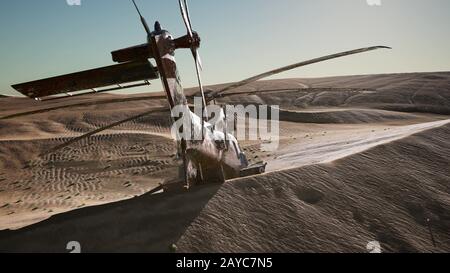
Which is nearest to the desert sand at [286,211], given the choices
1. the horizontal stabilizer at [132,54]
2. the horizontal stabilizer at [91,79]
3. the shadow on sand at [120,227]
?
the shadow on sand at [120,227]

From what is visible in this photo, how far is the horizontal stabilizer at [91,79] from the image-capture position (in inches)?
244

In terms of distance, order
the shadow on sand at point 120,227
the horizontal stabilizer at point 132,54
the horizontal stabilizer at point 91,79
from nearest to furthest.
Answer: the horizontal stabilizer at point 91,79 → the horizontal stabilizer at point 132,54 → the shadow on sand at point 120,227

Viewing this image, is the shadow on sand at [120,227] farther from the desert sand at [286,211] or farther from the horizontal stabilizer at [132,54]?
the horizontal stabilizer at [132,54]

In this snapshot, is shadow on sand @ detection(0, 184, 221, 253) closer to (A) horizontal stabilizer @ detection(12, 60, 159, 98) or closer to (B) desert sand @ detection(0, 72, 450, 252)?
(B) desert sand @ detection(0, 72, 450, 252)

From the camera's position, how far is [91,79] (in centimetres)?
650

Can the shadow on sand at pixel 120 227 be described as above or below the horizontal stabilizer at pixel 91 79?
below

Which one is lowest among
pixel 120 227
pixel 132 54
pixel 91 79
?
pixel 120 227

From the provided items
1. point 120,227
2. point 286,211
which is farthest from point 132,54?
point 286,211

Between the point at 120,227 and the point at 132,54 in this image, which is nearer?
the point at 132,54

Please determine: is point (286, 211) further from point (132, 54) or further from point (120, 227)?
point (132, 54)

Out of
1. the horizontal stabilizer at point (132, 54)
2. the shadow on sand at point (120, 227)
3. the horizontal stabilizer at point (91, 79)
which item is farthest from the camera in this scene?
the shadow on sand at point (120, 227)

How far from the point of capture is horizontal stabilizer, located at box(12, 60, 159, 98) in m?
6.20

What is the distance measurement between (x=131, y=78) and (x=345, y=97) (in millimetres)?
45581
